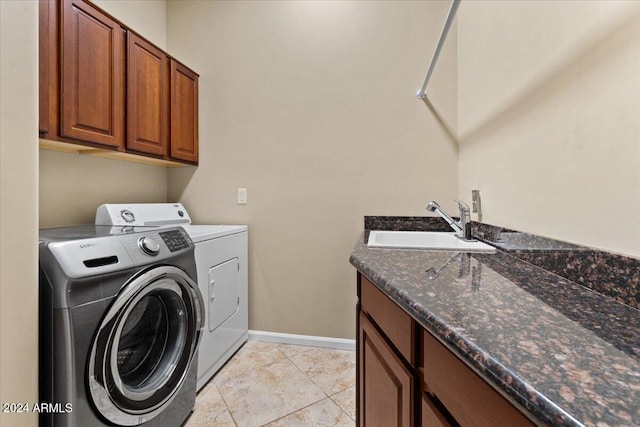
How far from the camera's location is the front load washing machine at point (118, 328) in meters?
0.89

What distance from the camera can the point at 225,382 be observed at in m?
1.67

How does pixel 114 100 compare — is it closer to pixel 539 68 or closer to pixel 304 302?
pixel 304 302

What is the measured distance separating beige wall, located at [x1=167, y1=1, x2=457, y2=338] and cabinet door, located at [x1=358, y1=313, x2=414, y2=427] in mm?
1010

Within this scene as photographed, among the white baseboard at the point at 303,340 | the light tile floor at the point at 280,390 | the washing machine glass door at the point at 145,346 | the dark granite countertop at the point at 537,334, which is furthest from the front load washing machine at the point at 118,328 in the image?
the dark granite countertop at the point at 537,334

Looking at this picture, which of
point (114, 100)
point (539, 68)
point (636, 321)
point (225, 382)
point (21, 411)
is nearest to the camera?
point (636, 321)

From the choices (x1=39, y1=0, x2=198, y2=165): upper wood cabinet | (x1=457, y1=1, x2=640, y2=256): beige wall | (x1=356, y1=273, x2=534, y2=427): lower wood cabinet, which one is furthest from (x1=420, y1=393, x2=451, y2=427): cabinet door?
(x1=39, y1=0, x2=198, y2=165): upper wood cabinet

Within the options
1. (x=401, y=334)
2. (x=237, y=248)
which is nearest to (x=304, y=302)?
(x=237, y=248)

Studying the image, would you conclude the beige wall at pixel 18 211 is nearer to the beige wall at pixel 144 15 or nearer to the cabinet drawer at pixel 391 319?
the cabinet drawer at pixel 391 319

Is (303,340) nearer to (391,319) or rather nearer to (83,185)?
(391,319)

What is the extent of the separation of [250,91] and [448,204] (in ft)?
5.59

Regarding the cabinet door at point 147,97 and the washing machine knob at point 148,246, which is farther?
the cabinet door at point 147,97

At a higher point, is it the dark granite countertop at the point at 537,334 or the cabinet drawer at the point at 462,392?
the dark granite countertop at the point at 537,334

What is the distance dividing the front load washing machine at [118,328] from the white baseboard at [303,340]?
2.58 feet

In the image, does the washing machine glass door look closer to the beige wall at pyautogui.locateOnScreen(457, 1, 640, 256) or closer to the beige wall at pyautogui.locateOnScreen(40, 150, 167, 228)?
the beige wall at pyautogui.locateOnScreen(40, 150, 167, 228)
